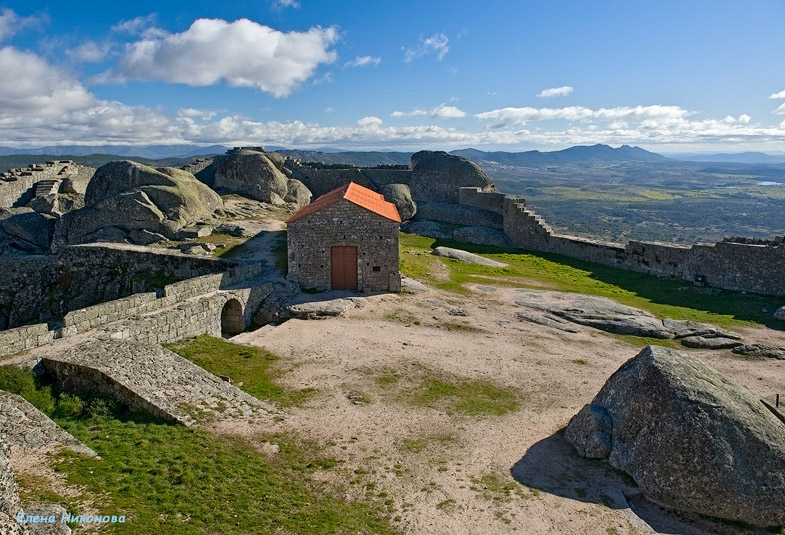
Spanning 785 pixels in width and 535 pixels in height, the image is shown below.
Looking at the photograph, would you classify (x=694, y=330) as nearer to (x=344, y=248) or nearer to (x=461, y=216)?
(x=344, y=248)

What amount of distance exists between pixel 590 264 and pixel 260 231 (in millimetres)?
20464

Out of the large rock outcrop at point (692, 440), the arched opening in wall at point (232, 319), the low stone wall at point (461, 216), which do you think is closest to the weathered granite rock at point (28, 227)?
the arched opening in wall at point (232, 319)

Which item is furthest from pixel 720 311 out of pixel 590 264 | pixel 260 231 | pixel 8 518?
pixel 8 518

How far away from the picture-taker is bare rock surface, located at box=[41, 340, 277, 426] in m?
13.4

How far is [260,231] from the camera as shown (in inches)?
1304

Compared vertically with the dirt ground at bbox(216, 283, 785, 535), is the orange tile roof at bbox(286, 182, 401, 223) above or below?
above

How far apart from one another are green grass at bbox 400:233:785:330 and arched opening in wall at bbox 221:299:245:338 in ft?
29.1

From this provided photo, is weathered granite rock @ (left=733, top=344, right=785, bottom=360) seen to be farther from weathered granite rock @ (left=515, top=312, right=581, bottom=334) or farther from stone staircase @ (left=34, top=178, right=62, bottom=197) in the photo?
stone staircase @ (left=34, top=178, right=62, bottom=197)

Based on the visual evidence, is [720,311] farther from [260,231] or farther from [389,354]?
Answer: [260,231]

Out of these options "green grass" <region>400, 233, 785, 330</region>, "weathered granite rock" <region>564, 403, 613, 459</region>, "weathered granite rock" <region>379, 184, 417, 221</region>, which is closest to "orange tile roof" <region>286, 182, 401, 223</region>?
"green grass" <region>400, 233, 785, 330</region>

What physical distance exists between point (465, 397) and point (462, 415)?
1213 millimetres

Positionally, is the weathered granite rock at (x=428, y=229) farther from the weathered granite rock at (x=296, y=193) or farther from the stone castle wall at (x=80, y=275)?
the stone castle wall at (x=80, y=275)

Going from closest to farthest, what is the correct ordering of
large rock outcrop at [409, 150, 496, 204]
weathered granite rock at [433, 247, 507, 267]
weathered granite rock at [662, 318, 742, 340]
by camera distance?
weathered granite rock at [662, 318, 742, 340] → weathered granite rock at [433, 247, 507, 267] → large rock outcrop at [409, 150, 496, 204]

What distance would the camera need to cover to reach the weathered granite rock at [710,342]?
835 inches
